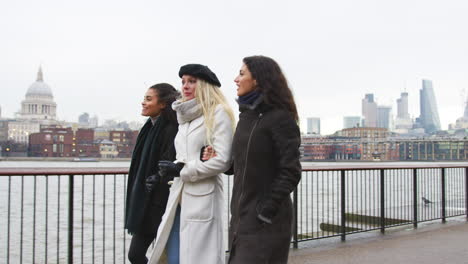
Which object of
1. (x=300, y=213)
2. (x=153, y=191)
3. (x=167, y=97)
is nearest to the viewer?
(x=153, y=191)

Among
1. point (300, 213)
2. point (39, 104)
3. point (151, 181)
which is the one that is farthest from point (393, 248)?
point (39, 104)

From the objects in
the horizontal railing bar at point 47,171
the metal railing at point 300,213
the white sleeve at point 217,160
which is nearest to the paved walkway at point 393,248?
the metal railing at point 300,213

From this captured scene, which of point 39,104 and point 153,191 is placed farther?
point 39,104

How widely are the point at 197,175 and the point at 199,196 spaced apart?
5.5 inches

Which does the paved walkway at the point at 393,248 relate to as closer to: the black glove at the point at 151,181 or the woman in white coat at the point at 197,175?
the woman in white coat at the point at 197,175

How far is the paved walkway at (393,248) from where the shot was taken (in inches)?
190

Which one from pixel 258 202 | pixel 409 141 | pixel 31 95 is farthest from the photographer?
pixel 31 95

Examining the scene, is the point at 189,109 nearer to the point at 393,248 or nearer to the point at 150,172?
the point at 150,172

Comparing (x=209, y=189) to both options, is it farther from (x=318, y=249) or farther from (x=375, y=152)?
(x=375, y=152)

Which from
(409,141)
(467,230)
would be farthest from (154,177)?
(409,141)

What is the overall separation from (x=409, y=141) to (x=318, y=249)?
304 ft

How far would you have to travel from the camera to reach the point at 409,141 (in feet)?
300

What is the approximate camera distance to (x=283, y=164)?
2229 millimetres

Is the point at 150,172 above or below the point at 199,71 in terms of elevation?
below
